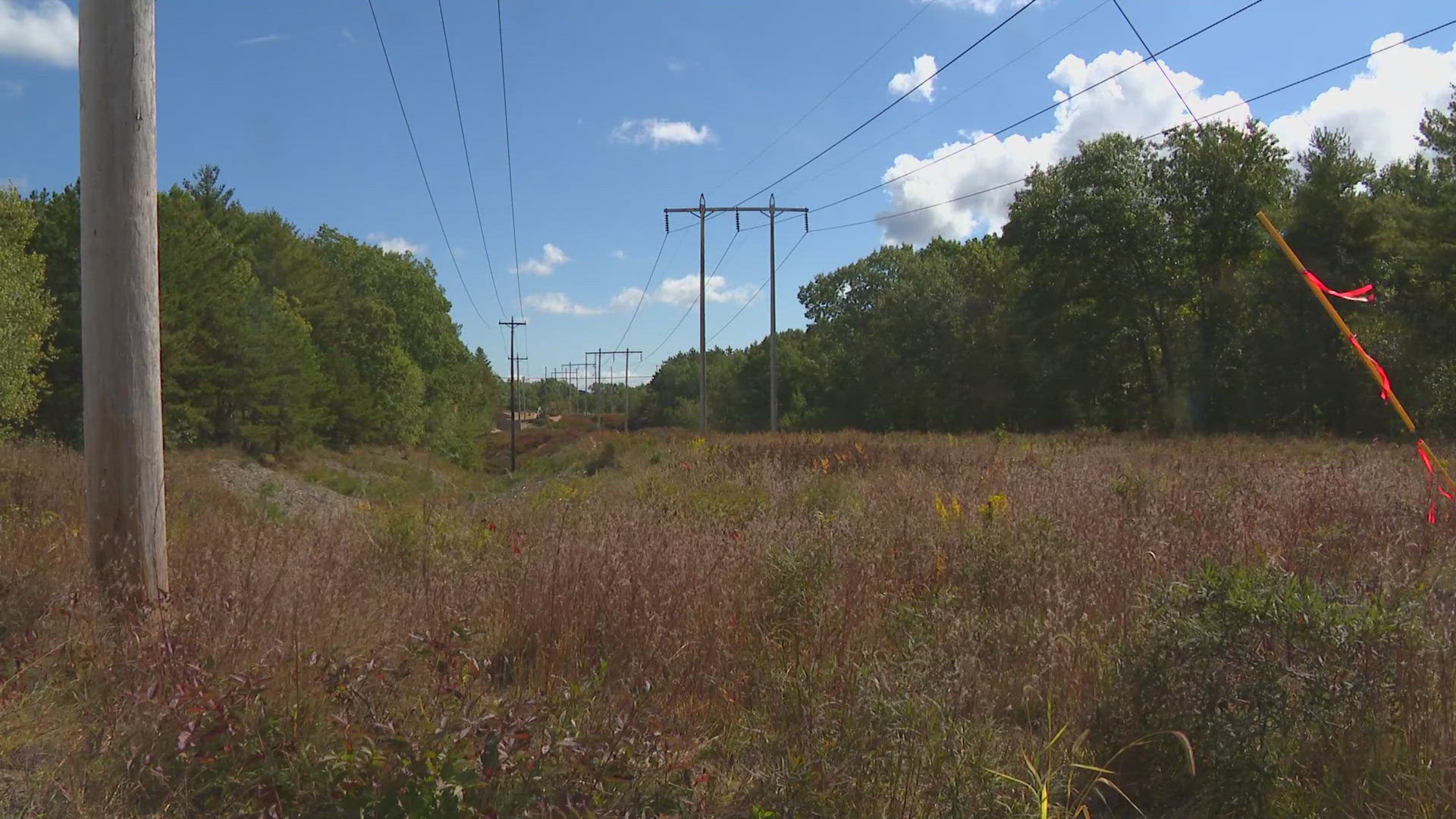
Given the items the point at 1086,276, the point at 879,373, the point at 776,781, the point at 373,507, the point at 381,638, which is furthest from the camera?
the point at 879,373

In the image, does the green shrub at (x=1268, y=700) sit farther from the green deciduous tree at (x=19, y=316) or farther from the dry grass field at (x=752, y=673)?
the green deciduous tree at (x=19, y=316)

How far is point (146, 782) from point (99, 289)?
7.50 feet

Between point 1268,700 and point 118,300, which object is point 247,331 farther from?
point 1268,700

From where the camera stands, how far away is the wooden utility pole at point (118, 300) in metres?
3.97

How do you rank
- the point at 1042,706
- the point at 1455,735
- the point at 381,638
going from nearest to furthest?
the point at 1455,735
the point at 1042,706
the point at 381,638

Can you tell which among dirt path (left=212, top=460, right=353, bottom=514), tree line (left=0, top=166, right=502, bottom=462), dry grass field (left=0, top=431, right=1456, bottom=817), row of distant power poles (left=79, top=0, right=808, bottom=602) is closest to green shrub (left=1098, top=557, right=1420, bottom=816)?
dry grass field (left=0, top=431, right=1456, bottom=817)

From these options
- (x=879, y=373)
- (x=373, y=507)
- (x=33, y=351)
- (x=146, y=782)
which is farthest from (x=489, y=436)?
(x=146, y=782)

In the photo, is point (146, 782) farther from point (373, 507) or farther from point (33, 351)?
point (33, 351)

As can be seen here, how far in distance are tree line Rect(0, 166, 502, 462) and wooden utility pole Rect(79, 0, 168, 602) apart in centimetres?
1067

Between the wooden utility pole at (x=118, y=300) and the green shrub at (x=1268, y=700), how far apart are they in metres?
4.06

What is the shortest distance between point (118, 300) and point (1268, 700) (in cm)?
475

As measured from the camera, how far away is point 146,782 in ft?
9.06

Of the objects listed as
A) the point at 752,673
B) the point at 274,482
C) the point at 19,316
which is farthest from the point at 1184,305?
the point at 19,316

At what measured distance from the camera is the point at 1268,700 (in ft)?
9.29
